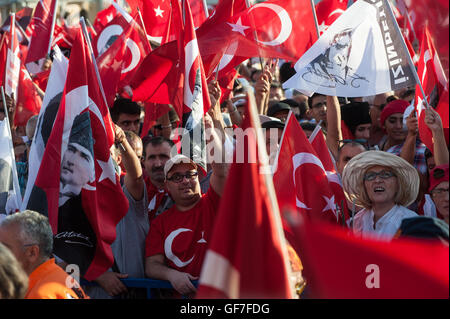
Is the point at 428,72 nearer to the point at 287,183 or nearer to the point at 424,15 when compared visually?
the point at 287,183

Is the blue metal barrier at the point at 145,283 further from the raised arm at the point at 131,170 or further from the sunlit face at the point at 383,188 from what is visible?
the sunlit face at the point at 383,188

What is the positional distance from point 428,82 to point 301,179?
1164 millimetres

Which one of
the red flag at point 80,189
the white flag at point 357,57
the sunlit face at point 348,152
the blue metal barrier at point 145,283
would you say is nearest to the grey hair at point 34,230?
the red flag at point 80,189

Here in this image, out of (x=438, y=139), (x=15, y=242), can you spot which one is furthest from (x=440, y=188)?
(x=15, y=242)

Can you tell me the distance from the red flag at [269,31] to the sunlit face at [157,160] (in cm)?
118

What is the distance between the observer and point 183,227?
5043mm

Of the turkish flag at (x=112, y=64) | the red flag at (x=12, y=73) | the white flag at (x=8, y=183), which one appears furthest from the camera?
the red flag at (x=12, y=73)

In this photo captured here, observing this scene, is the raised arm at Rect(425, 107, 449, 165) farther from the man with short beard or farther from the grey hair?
the grey hair

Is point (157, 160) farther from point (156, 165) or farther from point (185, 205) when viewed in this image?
point (185, 205)

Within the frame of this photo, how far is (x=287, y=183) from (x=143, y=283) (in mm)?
1213

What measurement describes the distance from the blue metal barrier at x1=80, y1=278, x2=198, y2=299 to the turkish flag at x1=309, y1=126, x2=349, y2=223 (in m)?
1.19

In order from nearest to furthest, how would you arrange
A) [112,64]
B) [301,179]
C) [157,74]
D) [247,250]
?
[247,250] → [301,179] → [157,74] → [112,64]

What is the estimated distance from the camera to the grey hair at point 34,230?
4.06 metres
